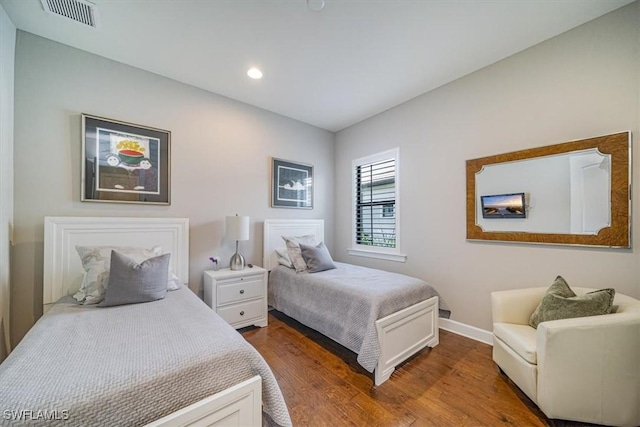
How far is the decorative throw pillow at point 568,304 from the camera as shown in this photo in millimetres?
1537

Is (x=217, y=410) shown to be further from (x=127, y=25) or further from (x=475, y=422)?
(x=127, y=25)

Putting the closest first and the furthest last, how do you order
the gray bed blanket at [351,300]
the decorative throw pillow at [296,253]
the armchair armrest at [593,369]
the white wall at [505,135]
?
the armchair armrest at [593,369]
the white wall at [505,135]
the gray bed blanket at [351,300]
the decorative throw pillow at [296,253]

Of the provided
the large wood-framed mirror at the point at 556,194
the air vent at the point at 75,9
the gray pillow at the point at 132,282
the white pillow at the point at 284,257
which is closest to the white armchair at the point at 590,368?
the large wood-framed mirror at the point at 556,194

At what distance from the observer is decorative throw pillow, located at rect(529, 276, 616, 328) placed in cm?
154

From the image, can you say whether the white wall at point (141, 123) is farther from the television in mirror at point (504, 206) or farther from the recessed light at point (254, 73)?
the television in mirror at point (504, 206)

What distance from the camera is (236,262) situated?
9.27ft

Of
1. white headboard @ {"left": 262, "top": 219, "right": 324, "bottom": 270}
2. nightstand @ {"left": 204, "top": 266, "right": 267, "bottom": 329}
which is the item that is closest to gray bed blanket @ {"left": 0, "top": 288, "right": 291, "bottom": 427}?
nightstand @ {"left": 204, "top": 266, "right": 267, "bottom": 329}

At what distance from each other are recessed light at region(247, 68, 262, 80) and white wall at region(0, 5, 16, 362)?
1721 millimetres

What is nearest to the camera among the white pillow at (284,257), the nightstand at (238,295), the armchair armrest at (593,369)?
the armchair armrest at (593,369)

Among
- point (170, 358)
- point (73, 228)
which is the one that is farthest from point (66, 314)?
point (170, 358)

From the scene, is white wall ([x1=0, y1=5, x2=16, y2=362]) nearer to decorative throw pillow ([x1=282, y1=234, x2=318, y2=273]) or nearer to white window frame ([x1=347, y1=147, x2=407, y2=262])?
decorative throw pillow ([x1=282, y1=234, x2=318, y2=273])

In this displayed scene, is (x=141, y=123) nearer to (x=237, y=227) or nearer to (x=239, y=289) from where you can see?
(x=237, y=227)

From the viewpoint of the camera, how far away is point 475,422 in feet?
4.84

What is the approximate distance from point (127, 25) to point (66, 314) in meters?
2.18
